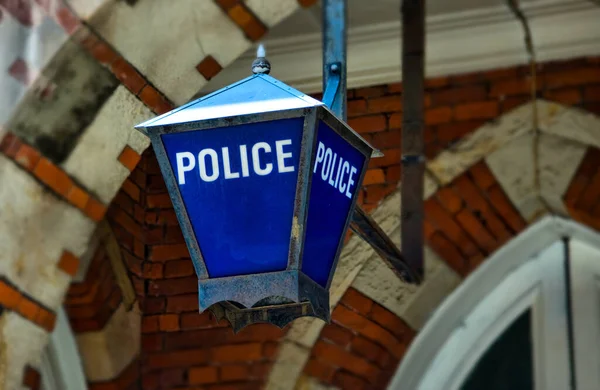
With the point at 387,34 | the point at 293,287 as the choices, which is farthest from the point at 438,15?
the point at 293,287

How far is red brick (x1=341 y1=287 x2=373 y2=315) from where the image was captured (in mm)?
4020

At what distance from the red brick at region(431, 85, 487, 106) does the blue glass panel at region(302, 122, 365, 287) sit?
1393 millimetres

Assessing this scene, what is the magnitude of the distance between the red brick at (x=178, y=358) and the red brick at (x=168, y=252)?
0.35 m

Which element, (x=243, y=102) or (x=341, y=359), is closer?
(x=243, y=102)

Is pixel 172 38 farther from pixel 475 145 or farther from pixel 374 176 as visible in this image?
pixel 475 145

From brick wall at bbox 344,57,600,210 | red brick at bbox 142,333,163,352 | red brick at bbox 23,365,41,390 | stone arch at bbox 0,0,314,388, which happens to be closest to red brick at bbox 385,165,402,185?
brick wall at bbox 344,57,600,210

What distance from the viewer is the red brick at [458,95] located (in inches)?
157

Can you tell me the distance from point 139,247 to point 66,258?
877mm

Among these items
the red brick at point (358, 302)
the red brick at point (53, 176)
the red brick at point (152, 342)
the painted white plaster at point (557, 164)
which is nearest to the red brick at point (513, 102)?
the painted white plaster at point (557, 164)

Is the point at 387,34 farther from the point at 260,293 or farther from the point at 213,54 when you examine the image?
the point at 260,293

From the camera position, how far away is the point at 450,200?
13.2ft

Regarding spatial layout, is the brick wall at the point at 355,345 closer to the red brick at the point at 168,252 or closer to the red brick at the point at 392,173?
the red brick at the point at 392,173

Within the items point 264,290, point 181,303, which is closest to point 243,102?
point 264,290

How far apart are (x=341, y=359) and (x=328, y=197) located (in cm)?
159
